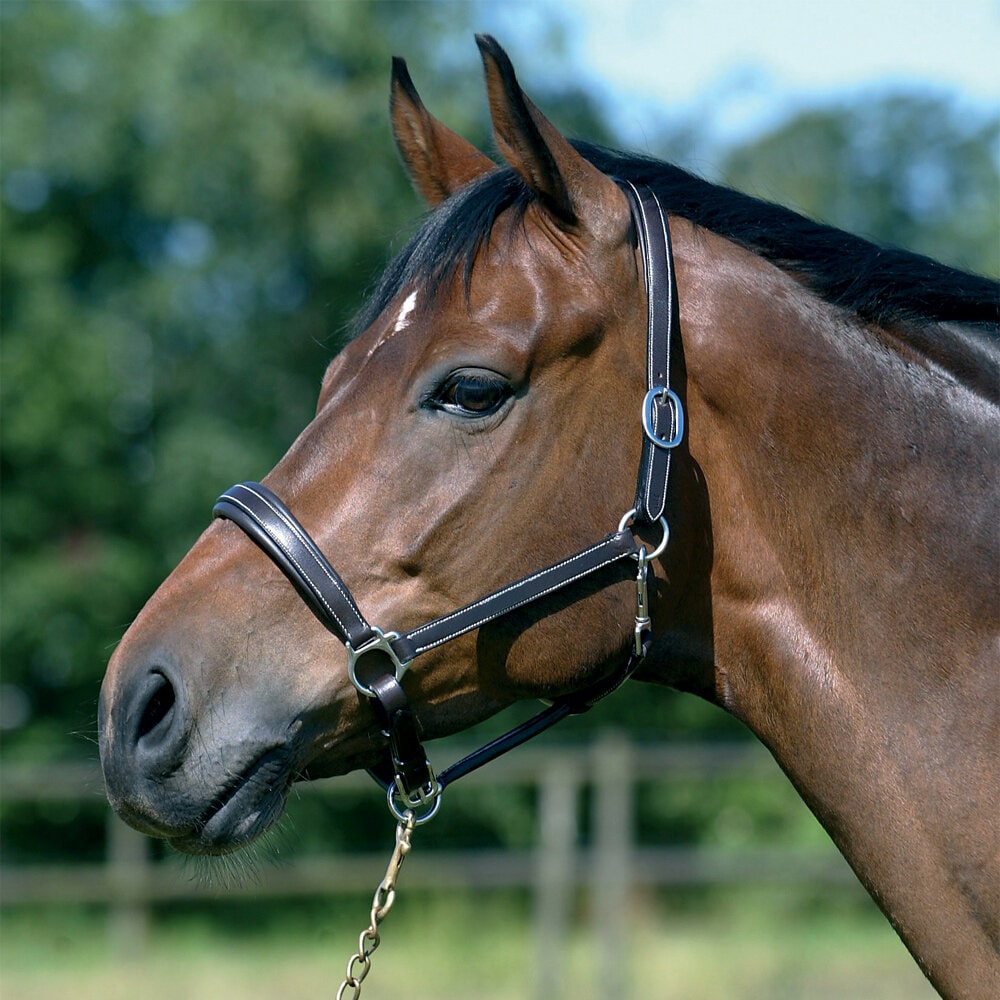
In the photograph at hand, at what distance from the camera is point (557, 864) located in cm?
909

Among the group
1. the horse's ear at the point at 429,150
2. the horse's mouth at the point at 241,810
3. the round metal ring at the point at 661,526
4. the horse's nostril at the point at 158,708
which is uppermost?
the horse's ear at the point at 429,150

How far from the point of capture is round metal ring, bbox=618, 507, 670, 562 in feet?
7.18

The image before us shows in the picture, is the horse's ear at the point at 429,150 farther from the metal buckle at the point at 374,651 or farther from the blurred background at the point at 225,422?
the blurred background at the point at 225,422

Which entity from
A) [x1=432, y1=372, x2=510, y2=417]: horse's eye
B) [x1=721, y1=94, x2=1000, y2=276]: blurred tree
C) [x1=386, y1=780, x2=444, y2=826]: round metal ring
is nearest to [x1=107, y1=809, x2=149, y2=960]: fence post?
[x1=386, y1=780, x2=444, y2=826]: round metal ring

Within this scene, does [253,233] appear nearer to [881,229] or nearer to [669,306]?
[881,229]

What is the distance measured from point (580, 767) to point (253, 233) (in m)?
7.83

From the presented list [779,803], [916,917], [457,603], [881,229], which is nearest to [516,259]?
[457,603]

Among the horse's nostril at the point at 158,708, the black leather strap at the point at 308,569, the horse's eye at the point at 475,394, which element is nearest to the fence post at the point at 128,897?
the horse's nostril at the point at 158,708

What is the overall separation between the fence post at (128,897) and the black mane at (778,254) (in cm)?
827

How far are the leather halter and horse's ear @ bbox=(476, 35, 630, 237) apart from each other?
3.0 inches

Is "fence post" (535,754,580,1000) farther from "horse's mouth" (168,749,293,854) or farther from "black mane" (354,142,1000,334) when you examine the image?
"black mane" (354,142,1000,334)

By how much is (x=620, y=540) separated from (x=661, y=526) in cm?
8

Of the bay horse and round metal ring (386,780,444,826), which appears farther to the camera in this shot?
round metal ring (386,780,444,826)

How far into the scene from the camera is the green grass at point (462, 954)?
27.5 feet
